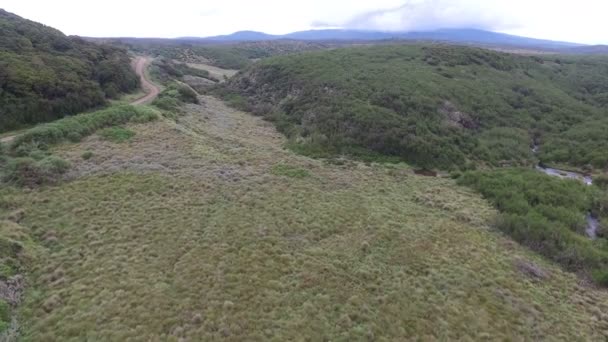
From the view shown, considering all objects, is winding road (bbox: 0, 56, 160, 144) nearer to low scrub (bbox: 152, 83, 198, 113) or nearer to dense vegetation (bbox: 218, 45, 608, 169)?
low scrub (bbox: 152, 83, 198, 113)

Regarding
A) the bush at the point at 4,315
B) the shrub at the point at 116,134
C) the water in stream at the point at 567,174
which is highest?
the shrub at the point at 116,134

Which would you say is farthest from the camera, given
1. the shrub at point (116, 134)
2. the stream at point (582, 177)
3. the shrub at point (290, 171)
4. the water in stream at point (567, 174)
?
the shrub at point (116, 134)

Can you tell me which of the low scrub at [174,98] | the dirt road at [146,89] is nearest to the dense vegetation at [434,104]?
the low scrub at [174,98]

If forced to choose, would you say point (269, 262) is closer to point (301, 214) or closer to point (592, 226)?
point (301, 214)

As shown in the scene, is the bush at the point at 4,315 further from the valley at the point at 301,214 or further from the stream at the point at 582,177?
the stream at the point at 582,177

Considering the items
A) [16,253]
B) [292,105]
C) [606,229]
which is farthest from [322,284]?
[292,105]

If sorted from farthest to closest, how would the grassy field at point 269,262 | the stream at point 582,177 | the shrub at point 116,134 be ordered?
the shrub at point 116,134
the stream at point 582,177
the grassy field at point 269,262
